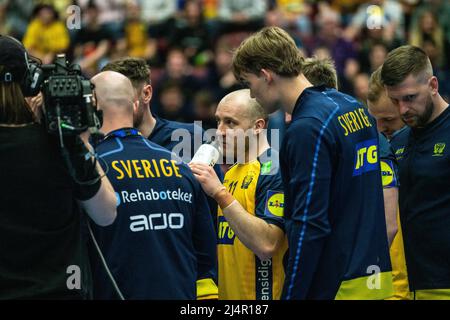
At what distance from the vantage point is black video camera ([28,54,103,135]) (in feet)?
13.1

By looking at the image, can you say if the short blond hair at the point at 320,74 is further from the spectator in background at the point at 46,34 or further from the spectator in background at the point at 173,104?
the spectator in background at the point at 46,34

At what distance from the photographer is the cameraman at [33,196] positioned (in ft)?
13.4

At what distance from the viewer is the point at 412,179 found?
5.75 m

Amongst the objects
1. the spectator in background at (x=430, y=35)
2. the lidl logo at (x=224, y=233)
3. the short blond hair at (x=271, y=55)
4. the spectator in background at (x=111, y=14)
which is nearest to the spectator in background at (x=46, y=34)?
the spectator in background at (x=111, y=14)

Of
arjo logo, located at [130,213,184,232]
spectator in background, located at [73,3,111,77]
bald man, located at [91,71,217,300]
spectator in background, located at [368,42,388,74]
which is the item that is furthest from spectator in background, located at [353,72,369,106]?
arjo logo, located at [130,213,184,232]

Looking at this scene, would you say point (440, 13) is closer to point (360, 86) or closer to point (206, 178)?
point (360, 86)

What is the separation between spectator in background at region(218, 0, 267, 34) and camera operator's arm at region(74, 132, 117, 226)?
10.1m

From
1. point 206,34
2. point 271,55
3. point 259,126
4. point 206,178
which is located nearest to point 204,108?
point 206,34

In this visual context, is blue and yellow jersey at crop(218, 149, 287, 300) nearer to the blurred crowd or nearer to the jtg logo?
the jtg logo

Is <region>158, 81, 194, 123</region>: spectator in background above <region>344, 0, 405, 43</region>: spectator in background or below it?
below

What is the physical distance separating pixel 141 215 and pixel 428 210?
6.60 ft

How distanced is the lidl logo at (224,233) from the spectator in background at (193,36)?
842 centimetres
